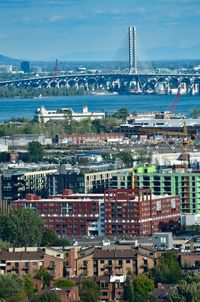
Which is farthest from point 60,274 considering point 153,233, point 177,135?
point 177,135

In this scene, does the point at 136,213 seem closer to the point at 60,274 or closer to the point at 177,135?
the point at 60,274

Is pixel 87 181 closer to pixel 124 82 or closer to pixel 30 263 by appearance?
pixel 30 263

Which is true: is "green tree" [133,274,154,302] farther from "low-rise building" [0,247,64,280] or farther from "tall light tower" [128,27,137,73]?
"tall light tower" [128,27,137,73]

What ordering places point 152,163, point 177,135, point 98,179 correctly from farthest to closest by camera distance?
point 177,135 < point 152,163 < point 98,179

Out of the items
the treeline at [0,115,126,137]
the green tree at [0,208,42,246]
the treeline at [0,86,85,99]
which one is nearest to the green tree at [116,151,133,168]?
the green tree at [0,208,42,246]

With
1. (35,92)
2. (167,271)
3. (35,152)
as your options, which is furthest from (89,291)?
(35,92)

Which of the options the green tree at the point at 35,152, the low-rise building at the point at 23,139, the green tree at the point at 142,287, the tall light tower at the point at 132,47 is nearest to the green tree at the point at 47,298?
the green tree at the point at 142,287
